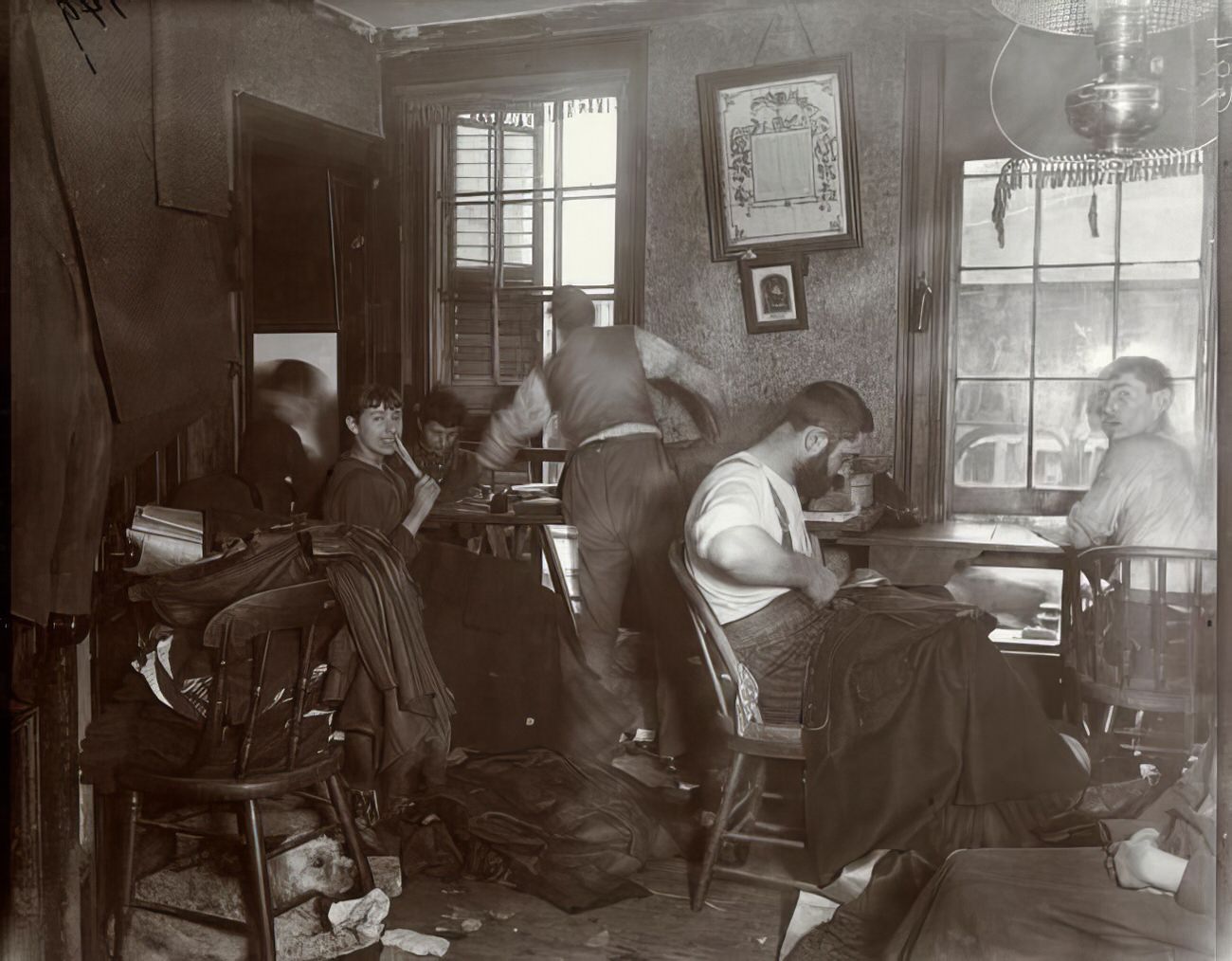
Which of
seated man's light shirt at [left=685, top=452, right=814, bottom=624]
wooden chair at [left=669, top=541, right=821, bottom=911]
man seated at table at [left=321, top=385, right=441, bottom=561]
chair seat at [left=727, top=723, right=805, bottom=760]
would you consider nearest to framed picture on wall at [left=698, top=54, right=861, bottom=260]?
seated man's light shirt at [left=685, top=452, right=814, bottom=624]

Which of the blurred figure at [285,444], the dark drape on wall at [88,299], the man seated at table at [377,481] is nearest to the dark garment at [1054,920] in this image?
the man seated at table at [377,481]

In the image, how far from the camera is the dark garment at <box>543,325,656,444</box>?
2.41 m

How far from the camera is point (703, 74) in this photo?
91.5 inches

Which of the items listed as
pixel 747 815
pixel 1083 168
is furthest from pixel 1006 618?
pixel 1083 168

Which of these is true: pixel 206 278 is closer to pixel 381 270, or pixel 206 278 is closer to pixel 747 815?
pixel 381 270

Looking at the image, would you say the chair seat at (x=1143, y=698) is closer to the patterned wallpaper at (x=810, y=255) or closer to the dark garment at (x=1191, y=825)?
the dark garment at (x=1191, y=825)

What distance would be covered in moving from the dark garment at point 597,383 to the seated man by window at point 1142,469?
872 mm

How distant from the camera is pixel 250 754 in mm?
2500

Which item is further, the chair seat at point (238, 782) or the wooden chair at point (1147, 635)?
the chair seat at point (238, 782)

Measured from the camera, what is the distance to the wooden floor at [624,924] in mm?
2314

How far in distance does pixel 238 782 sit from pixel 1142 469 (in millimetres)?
1875

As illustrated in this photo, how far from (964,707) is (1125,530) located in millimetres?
435

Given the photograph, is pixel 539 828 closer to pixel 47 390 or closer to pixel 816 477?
pixel 816 477

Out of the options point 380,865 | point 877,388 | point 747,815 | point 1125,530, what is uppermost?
point 877,388
